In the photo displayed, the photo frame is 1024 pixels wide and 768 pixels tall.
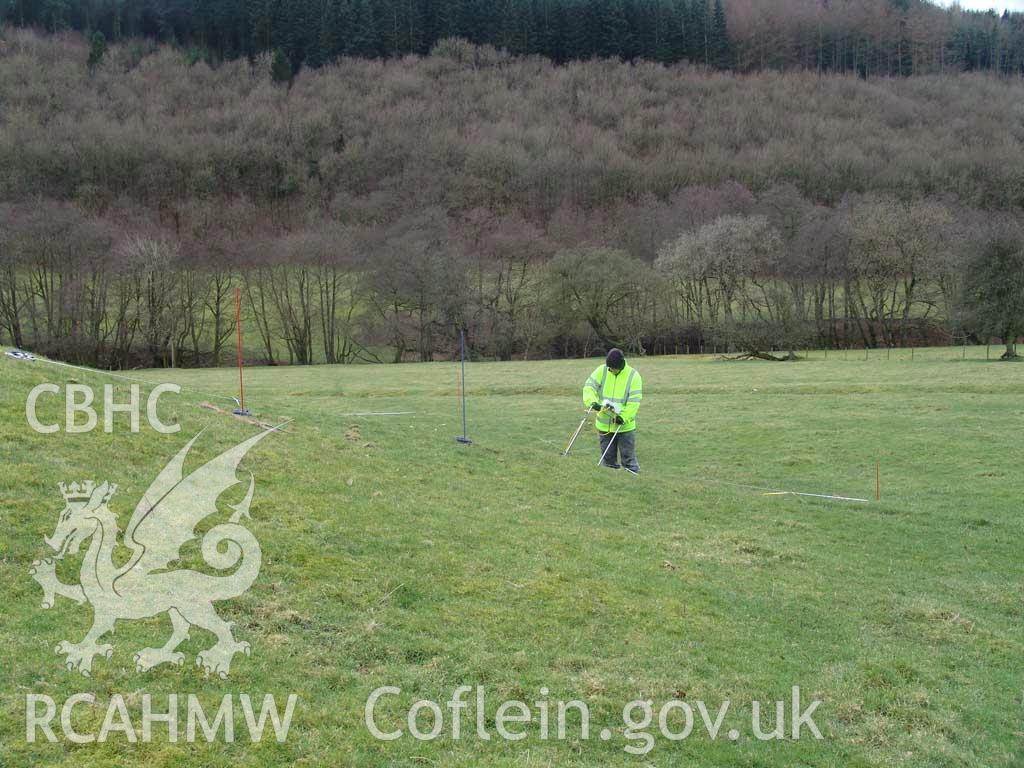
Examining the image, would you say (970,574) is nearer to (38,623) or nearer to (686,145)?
(38,623)

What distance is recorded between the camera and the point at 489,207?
119188 mm

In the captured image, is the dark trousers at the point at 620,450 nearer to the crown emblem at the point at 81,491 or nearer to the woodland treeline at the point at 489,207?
the crown emblem at the point at 81,491

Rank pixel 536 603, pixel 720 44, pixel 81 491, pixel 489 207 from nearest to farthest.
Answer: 1. pixel 81 491
2. pixel 536 603
3. pixel 489 207
4. pixel 720 44

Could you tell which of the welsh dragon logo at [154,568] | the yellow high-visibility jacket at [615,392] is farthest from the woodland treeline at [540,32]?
the welsh dragon logo at [154,568]

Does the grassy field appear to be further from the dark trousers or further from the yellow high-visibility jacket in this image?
the yellow high-visibility jacket

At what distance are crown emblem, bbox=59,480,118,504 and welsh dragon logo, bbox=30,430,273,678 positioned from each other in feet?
0.04

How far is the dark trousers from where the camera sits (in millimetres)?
20031

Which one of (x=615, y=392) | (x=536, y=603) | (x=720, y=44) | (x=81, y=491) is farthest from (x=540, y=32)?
(x=536, y=603)

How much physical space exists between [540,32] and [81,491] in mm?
192732

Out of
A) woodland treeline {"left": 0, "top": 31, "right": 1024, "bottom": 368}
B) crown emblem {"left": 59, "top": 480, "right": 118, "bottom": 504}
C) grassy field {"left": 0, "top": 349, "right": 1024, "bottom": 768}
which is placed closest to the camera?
grassy field {"left": 0, "top": 349, "right": 1024, "bottom": 768}

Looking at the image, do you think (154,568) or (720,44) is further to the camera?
(720,44)

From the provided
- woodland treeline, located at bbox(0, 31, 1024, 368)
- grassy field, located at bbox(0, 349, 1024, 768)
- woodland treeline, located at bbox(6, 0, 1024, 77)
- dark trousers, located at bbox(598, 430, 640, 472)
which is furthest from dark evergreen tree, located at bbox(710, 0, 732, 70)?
dark trousers, located at bbox(598, 430, 640, 472)

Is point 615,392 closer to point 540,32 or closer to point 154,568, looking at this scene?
point 154,568

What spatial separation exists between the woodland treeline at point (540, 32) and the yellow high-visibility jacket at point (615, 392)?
571ft
